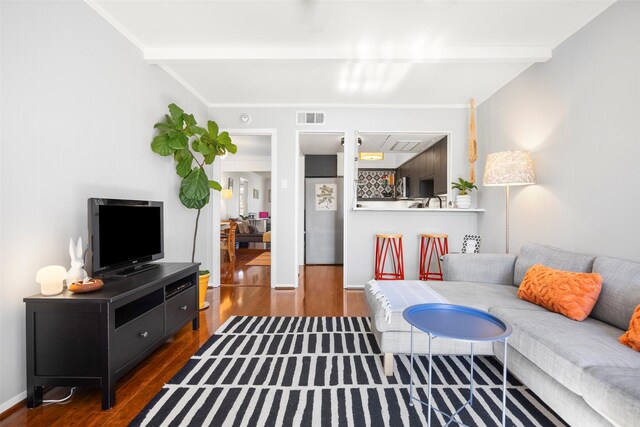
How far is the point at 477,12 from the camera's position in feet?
7.11

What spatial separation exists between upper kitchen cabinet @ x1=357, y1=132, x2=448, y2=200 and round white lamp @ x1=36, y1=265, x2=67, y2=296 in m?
3.52

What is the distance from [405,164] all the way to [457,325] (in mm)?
5599

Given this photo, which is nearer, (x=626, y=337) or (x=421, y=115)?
(x=626, y=337)

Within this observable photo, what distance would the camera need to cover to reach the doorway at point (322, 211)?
582 cm

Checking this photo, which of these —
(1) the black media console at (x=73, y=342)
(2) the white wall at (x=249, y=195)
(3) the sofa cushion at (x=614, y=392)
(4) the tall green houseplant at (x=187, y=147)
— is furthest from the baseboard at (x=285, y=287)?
(2) the white wall at (x=249, y=195)

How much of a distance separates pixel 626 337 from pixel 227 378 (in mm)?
2209

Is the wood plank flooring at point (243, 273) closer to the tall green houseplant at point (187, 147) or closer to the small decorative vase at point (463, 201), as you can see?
the tall green houseplant at point (187, 147)

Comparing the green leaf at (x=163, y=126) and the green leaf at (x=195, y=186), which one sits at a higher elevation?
the green leaf at (x=163, y=126)

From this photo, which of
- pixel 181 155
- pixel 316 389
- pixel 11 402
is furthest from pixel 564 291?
pixel 181 155

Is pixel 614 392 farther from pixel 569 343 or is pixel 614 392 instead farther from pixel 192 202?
pixel 192 202

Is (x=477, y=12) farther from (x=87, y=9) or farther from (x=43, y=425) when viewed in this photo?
(x=43, y=425)

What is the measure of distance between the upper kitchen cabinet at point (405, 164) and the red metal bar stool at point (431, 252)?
92 centimetres

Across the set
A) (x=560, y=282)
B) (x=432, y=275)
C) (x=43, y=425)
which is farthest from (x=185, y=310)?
(x=432, y=275)

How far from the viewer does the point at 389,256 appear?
159 inches
